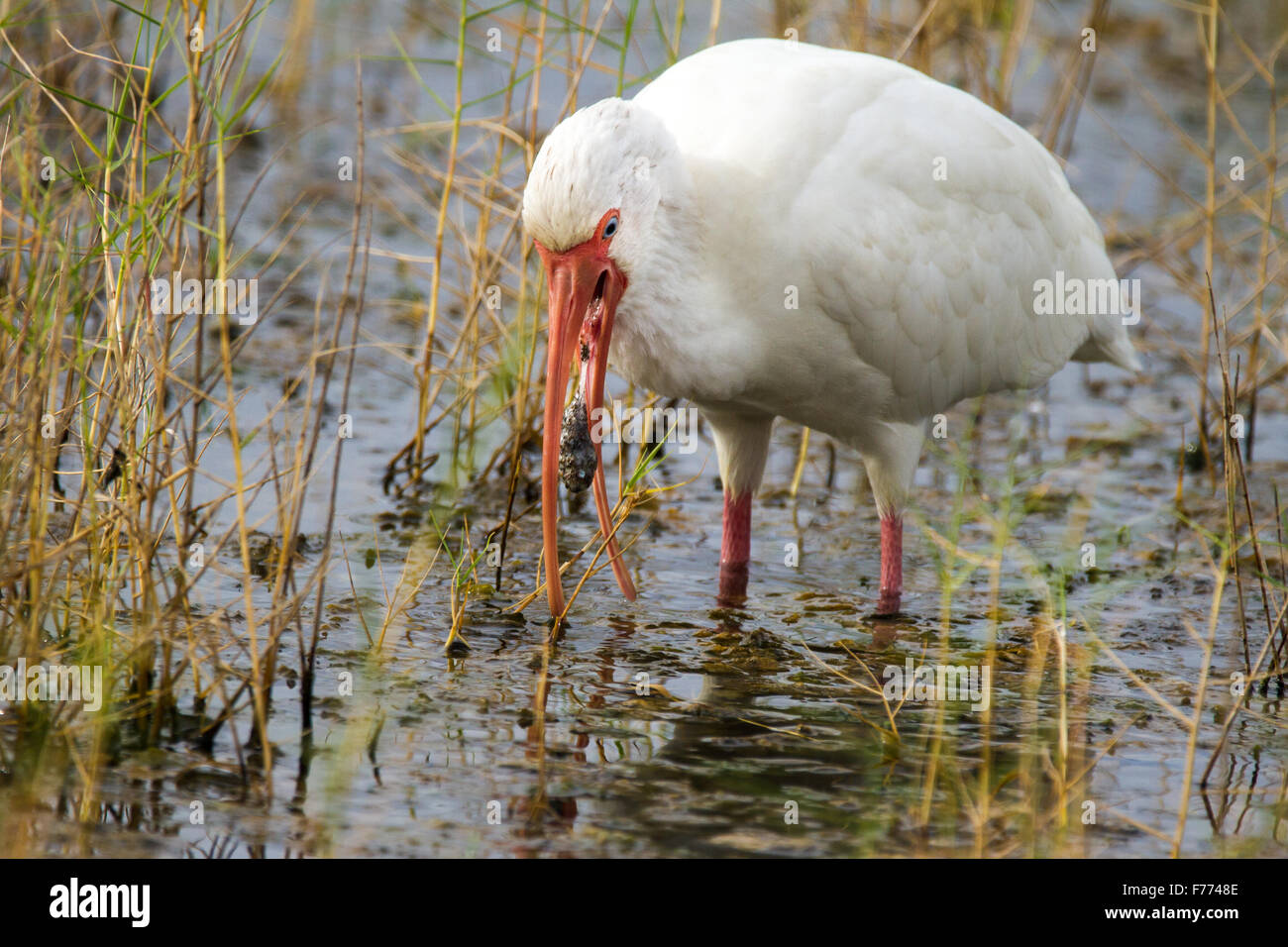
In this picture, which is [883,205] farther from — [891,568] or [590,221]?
[891,568]

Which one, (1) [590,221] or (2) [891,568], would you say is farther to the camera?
(2) [891,568]

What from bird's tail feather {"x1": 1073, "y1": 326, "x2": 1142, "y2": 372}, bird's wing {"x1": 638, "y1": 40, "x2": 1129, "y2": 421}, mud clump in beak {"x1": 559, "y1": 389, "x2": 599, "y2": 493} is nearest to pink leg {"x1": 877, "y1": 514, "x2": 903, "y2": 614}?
bird's wing {"x1": 638, "y1": 40, "x2": 1129, "y2": 421}

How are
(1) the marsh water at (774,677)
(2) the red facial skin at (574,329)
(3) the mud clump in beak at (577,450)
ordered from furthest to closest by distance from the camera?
1. (3) the mud clump in beak at (577,450)
2. (2) the red facial skin at (574,329)
3. (1) the marsh water at (774,677)

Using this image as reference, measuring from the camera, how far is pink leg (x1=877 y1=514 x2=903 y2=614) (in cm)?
586

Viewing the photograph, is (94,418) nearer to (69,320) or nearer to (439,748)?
(439,748)

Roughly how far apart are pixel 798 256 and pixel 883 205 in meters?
0.42

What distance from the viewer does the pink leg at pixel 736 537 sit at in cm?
601

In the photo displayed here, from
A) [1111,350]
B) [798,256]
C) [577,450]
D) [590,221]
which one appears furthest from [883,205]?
[1111,350]

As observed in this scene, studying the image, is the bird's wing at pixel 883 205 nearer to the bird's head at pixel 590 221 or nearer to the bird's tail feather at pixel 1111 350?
the bird's head at pixel 590 221

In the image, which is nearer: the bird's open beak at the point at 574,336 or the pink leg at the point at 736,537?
the bird's open beak at the point at 574,336

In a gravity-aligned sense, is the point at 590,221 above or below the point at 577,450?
above

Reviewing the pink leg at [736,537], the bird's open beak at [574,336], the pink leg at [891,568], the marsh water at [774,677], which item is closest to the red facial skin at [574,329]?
the bird's open beak at [574,336]

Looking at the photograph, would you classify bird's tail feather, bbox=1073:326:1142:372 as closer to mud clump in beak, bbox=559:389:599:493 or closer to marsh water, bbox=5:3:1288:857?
marsh water, bbox=5:3:1288:857

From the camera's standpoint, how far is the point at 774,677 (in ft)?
16.8
